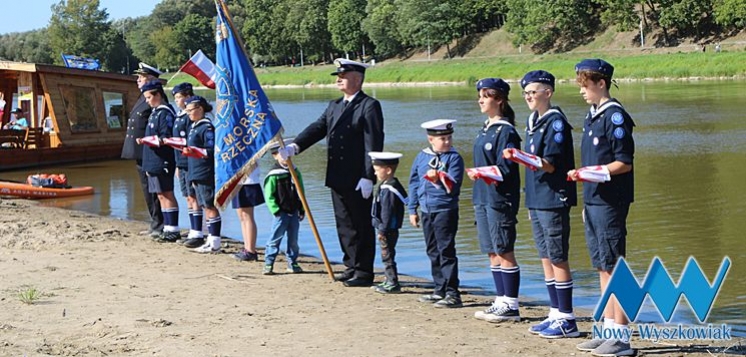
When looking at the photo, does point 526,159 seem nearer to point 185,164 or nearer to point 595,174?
point 595,174

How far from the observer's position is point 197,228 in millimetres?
12656

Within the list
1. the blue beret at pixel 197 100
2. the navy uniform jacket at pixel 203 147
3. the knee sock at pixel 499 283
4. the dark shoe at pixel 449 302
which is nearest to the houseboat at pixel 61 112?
the blue beret at pixel 197 100

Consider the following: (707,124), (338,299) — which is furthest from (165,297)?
(707,124)

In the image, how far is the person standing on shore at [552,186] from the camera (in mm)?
7430

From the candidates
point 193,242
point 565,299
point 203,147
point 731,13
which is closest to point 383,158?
point 565,299

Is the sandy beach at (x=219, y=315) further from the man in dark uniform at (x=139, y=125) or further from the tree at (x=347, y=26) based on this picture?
the tree at (x=347, y=26)

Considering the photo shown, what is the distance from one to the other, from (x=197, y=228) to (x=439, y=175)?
480 cm

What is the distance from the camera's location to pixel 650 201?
54.4ft

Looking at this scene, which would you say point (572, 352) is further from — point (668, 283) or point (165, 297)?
point (165, 297)

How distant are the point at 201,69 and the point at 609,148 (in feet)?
18.6

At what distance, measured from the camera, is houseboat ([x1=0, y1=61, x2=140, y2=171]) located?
83.4 ft

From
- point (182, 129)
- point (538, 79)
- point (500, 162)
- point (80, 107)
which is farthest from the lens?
point (80, 107)

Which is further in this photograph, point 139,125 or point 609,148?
point 139,125

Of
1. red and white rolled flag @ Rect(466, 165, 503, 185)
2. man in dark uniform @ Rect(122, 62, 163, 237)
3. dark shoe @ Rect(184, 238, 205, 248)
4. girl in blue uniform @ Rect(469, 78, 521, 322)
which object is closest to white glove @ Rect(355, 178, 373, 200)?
girl in blue uniform @ Rect(469, 78, 521, 322)
